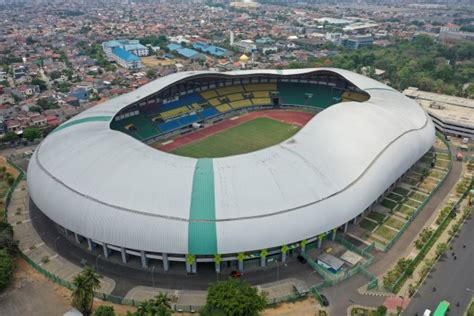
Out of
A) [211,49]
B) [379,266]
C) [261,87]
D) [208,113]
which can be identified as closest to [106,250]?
[379,266]

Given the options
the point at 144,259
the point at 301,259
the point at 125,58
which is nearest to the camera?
the point at 144,259

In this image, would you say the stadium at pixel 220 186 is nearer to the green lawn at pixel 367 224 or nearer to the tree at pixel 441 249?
the green lawn at pixel 367 224

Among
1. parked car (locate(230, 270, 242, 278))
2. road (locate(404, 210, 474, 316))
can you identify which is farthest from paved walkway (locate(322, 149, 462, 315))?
parked car (locate(230, 270, 242, 278))

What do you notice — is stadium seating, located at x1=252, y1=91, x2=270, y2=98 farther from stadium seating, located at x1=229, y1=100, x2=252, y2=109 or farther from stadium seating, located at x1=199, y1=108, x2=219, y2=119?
stadium seating, located at x1=199, y1=108, x2=219, y2=119

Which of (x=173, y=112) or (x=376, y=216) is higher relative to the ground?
(x=376, y=216)

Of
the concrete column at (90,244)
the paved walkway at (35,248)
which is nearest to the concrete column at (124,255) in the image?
the paved walkway at (35,248)

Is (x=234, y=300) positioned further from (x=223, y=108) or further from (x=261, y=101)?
(x=261, y=101)
